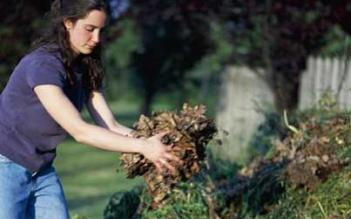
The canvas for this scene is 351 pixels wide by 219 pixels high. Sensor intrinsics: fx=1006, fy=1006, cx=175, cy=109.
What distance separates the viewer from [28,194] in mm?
5520

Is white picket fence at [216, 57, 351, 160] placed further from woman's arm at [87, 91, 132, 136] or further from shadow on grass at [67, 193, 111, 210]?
woman's arm at [87, 91, 132, 136]

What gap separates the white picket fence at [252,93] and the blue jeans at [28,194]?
5.00 m

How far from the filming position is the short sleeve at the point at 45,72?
5188mm

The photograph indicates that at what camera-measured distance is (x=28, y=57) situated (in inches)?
213

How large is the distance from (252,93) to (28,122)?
11.5 m

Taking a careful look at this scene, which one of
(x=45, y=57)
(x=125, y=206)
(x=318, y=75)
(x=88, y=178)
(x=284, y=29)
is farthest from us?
(x=88, y=178)

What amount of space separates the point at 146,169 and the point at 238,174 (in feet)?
11.1

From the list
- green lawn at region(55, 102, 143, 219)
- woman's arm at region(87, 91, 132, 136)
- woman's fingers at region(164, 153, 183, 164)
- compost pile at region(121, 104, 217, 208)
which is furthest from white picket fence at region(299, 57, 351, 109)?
woman's fingers at region(164, 153, 183, 164)

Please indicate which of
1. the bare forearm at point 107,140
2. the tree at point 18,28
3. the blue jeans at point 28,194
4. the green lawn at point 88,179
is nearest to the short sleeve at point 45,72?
the bare forearm at point 107,140

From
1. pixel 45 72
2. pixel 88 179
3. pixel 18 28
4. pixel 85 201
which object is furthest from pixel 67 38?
pixel 88 179

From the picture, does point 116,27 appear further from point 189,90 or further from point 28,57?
point 189,90

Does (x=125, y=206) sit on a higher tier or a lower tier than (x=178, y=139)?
higher

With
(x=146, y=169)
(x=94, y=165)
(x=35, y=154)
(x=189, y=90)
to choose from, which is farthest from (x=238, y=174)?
(x=189, y=90)

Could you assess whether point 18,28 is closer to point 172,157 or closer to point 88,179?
point 88,179
